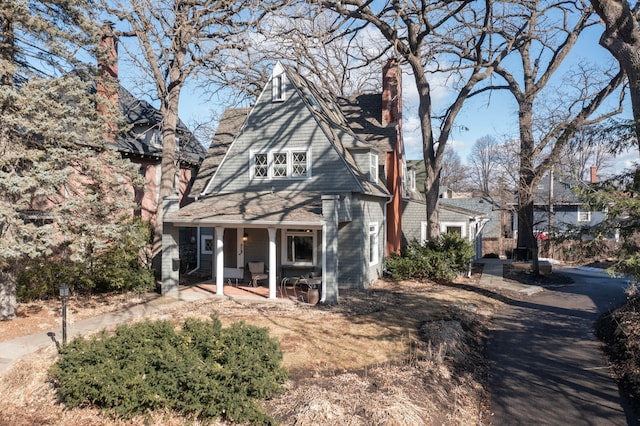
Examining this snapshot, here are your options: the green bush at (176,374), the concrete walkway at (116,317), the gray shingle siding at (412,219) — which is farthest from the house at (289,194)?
the green bush at (176,374)

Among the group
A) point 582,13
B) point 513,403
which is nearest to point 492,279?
point 582,13

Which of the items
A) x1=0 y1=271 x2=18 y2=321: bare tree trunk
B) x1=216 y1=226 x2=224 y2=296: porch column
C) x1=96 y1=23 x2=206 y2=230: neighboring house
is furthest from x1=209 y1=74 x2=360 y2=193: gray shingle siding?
x1=0 y1=271 x2=18 y2=321: bare tree trunk

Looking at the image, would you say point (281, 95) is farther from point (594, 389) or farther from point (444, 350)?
point (594, 389)

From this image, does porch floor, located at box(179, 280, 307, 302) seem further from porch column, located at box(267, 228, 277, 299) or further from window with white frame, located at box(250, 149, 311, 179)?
window with white frame, located at box(250, 149, 311, 179)

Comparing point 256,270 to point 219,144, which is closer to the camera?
point 256,270

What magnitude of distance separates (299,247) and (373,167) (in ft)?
15.8

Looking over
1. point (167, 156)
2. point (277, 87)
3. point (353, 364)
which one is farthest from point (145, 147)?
point (353, 364)

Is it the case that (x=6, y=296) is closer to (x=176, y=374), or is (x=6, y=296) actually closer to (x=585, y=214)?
(x=176, y=374)

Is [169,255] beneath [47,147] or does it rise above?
beneath

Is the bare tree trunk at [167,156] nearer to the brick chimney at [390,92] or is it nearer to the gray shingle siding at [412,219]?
the brick chimney at [390,92]

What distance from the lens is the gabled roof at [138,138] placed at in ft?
66.3

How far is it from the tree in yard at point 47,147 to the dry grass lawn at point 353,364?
2.27 metres

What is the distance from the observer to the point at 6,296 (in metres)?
11.5

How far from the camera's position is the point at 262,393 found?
617 cm
